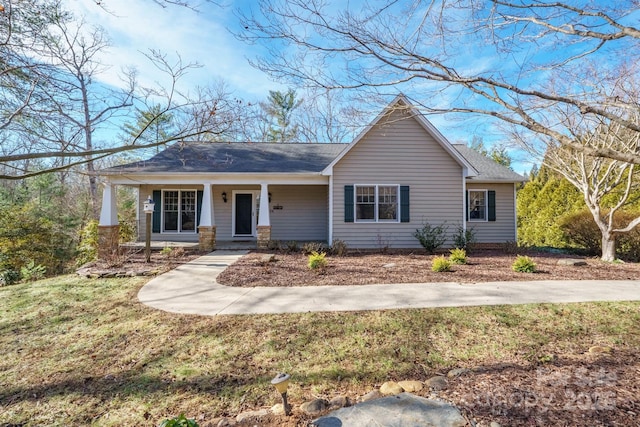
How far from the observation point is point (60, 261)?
1157 centimetres

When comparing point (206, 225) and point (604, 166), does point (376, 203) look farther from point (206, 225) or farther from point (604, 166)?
point (604, 166)

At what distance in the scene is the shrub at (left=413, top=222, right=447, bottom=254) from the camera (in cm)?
1038

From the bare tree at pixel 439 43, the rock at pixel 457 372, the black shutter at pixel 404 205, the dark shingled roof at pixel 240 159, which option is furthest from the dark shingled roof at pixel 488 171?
the rock at pixel 457 372

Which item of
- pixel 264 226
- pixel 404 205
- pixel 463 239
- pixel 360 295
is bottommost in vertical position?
pixel 360 295

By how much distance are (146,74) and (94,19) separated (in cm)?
114

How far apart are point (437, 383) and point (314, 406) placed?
44.0 inches

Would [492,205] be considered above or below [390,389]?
above

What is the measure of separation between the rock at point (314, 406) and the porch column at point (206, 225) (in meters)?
8.62

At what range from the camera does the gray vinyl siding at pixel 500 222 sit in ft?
39.6

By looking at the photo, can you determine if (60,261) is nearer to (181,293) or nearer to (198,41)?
(181,293)

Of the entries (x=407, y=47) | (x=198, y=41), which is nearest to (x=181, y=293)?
(x=198, y=41)

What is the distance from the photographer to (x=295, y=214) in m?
12.8

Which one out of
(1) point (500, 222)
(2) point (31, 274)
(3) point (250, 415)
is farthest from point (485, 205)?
(2) point (31, 274)

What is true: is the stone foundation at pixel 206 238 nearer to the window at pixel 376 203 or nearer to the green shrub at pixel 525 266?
the window at pixel 376 203
